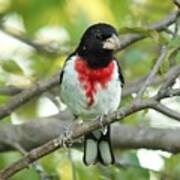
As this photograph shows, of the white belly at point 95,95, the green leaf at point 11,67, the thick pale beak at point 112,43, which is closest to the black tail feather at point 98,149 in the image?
the white belly at point 95,95

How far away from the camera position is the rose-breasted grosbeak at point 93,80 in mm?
3680

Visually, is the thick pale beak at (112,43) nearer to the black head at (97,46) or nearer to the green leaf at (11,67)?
the black head at (97,46)

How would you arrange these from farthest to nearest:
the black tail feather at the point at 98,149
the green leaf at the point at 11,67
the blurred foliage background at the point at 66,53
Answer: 1. the green leaf at the point at 11,67
2. the black tail feather at the point at 98,149
3. the blurred foliage background at the point at 66,53

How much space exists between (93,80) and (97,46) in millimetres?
169

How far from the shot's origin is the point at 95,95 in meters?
3.68

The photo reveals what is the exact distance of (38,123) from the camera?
4.15 meters

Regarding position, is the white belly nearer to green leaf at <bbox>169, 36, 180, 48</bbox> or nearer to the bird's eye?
the bird's eye

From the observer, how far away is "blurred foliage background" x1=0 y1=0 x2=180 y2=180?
9.30 feet

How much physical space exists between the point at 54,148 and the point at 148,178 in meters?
0.69

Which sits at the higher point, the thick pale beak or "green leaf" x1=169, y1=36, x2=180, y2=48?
the thick pale beak

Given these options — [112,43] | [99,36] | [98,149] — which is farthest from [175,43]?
[98,149]

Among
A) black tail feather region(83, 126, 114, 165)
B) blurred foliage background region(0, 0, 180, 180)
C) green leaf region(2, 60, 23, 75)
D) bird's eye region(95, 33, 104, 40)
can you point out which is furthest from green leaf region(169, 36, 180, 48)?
green leaf region(2, 60, 23, 75)

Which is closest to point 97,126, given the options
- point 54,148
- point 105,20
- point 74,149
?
point 54,148

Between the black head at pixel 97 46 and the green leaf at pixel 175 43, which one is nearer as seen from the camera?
the green leaf at pixel 175 43
